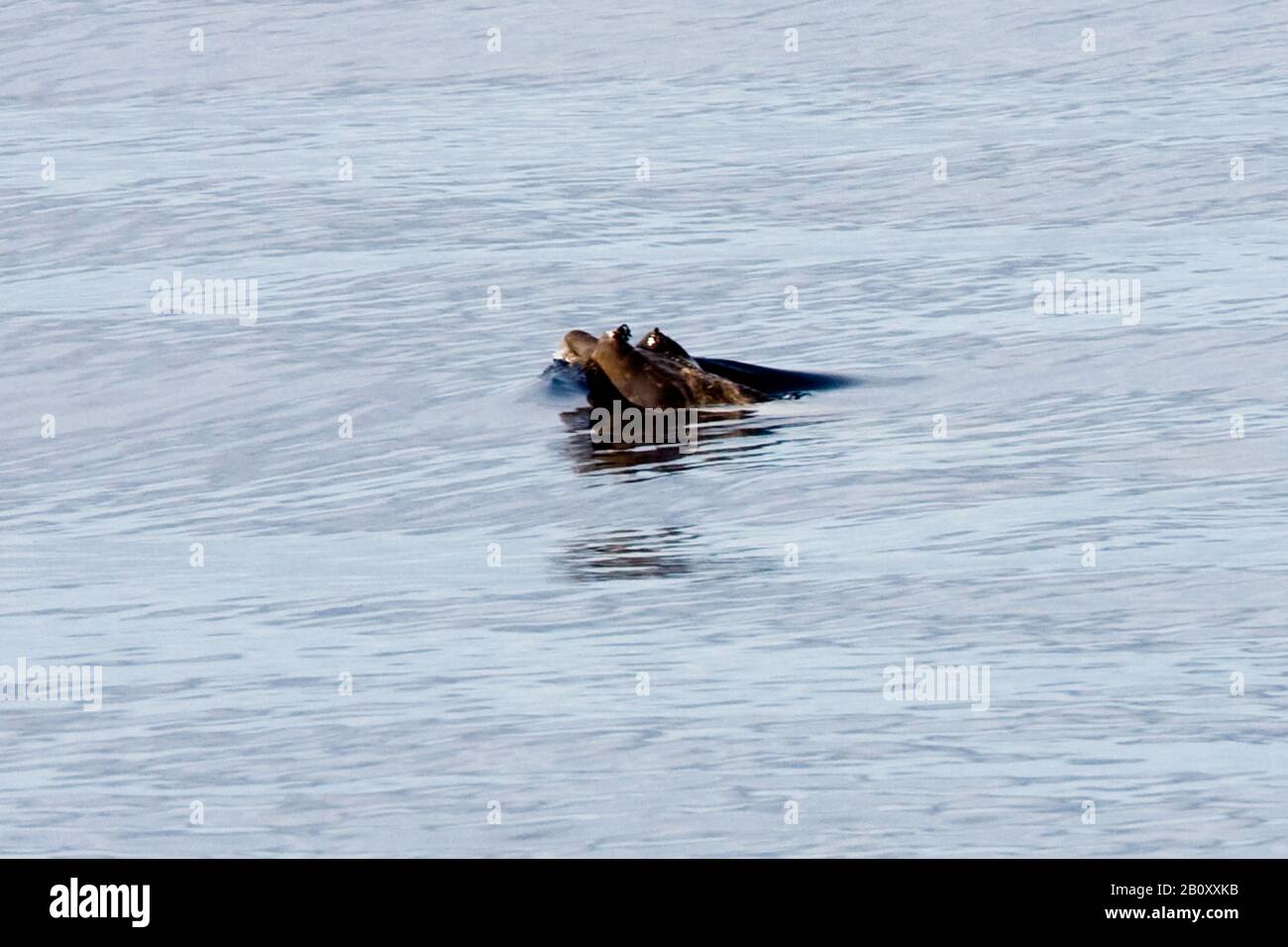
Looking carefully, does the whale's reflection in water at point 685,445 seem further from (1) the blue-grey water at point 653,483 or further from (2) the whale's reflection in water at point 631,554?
(2) the whale's reflection in water at point 631,554

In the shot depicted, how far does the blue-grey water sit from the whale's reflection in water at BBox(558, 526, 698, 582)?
43mm

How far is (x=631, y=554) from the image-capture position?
15789 millimetres

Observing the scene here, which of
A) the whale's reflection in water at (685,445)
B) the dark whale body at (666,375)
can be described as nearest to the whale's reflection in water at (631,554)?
the whale's reflection in water at (685,445)

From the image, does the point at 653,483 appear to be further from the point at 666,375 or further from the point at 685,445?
the point at 666,375

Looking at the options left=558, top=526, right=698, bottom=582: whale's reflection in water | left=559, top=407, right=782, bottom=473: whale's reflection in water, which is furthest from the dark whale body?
left=558, top=526, right=698, bottom=582: whale's reflection in water

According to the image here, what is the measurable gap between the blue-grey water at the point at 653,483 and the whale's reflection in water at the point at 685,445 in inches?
4.2

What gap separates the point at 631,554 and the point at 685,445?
138 inches

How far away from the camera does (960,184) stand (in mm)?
33625

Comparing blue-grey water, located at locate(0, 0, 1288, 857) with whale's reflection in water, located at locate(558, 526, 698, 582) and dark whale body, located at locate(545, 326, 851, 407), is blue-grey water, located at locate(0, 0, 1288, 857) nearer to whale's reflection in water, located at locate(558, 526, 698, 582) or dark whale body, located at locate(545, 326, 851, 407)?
whale's reflection in water, located at locate(558, 526, 698, 582)

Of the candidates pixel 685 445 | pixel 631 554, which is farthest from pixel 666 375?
pixel 631 554

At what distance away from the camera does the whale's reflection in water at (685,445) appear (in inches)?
731
